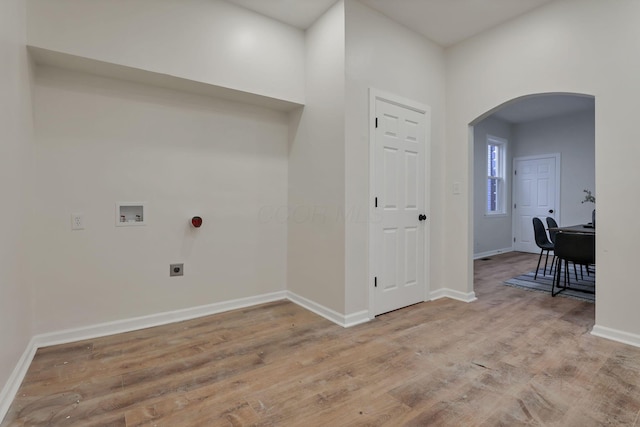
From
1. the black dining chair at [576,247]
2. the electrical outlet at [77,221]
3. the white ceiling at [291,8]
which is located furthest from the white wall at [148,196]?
the black dining chair at [576,247]

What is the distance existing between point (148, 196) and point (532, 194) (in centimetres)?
746

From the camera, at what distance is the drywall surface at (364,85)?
2.78m

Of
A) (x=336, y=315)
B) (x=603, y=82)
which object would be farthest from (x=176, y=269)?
(x=603, y=82)

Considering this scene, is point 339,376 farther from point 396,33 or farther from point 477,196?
point 477,196

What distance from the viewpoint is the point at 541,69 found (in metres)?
2.88

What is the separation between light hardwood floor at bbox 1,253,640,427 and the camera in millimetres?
1574

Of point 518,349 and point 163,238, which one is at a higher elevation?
point 163,238

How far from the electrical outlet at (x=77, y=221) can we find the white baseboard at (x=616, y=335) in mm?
4295

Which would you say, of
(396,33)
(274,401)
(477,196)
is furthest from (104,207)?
(477,196)

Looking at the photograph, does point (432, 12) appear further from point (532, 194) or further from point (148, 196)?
point (532, 194)

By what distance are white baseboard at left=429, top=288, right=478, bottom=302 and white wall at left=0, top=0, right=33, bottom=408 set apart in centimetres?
351

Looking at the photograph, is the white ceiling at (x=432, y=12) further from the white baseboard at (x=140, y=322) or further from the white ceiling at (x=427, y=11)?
the white baseboard at (x=140, y=322)

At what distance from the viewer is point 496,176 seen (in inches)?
270

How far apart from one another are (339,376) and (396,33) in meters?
3.22
